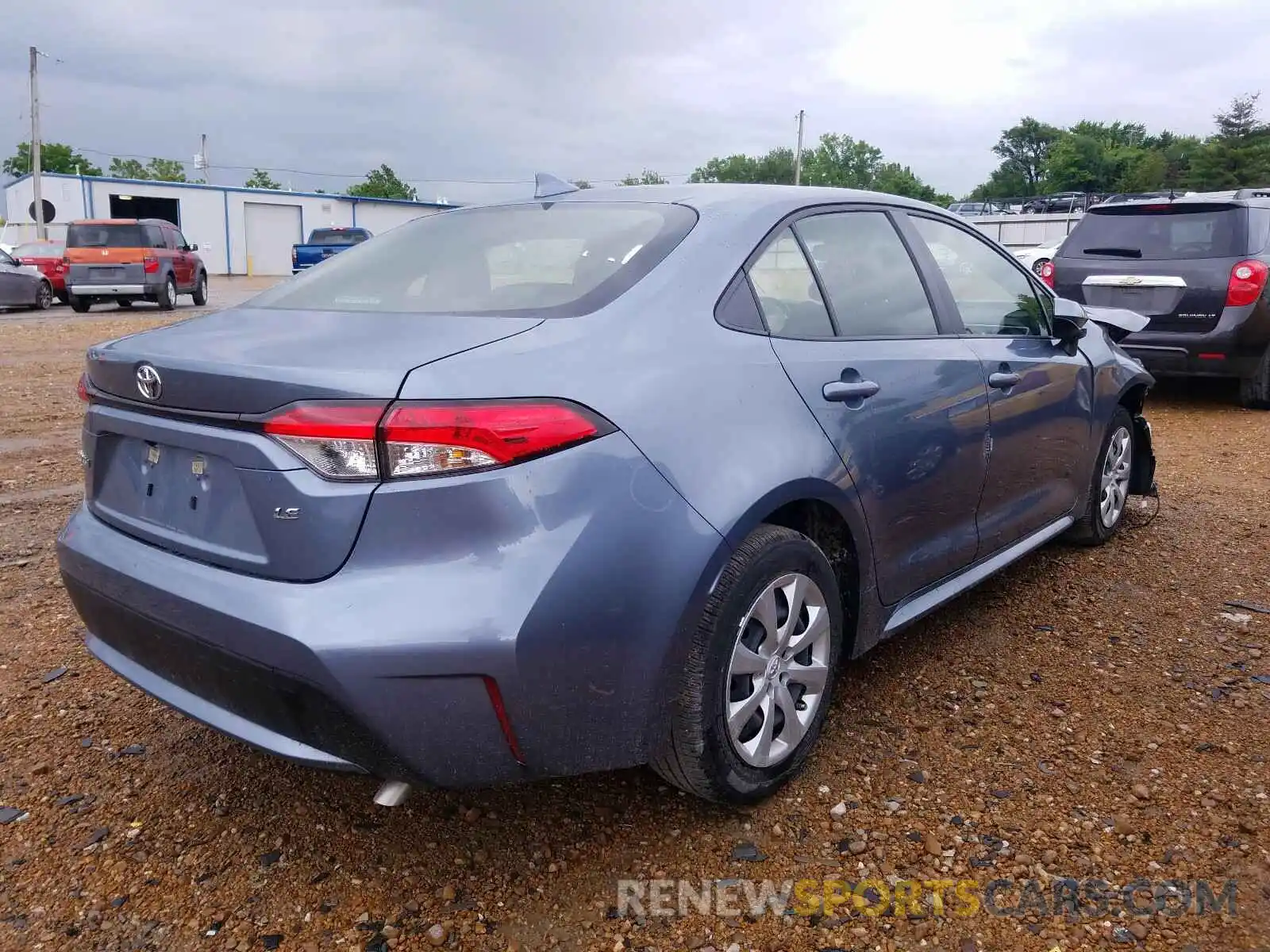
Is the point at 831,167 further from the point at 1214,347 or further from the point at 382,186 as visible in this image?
the point at 1214,347

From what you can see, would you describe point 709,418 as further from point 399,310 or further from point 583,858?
point 583,858

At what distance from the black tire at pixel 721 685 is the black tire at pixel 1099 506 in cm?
242

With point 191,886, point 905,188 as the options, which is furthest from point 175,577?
point 905,188

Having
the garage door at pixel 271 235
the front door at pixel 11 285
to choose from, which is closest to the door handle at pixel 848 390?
the front door at pixel 11 285

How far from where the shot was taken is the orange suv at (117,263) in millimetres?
Result: 18219

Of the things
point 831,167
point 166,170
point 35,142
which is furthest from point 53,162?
point 831,167

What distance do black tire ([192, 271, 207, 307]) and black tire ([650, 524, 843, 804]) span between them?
66.6ft

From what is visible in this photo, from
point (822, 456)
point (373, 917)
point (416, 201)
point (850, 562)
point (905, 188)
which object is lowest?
point (373, 917)

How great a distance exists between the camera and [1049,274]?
855 centimetres

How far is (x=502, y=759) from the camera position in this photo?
2098 mm

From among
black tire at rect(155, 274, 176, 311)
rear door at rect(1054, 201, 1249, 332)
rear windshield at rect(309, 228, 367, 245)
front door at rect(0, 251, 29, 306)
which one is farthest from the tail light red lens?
rear windshield at rect(309, 228, 367, 245)

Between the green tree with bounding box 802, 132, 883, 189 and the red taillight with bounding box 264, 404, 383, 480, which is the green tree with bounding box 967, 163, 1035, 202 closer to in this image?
the green tree with bounding box 802, 132, 883, 189

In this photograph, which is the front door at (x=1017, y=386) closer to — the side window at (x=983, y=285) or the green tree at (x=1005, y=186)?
the side window at (x=983, y=285)

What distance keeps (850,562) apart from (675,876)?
97cm
